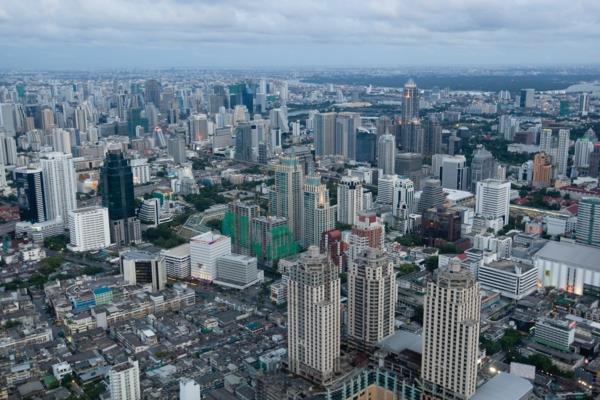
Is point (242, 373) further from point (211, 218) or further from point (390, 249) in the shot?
point (211, 218)

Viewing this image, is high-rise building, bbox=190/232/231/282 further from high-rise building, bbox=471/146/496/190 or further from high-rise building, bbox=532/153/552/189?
high-rise building, bbox=532/153/552/189

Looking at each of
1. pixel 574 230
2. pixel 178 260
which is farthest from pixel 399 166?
pixel 178 260

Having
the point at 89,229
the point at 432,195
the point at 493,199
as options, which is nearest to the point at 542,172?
the point at 493,199

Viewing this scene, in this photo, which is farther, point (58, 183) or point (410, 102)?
point (410, 102)

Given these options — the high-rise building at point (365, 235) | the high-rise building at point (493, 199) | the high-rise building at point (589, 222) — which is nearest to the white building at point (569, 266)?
the high-rise building at point (589, 222)

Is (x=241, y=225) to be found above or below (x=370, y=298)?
below

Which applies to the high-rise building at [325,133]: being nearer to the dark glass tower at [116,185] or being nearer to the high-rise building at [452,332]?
the dark glass tower at [116,185]

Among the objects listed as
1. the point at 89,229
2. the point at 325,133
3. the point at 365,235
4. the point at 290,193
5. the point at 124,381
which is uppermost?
the point at 325,133

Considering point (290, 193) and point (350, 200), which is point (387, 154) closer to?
point (350, 200)

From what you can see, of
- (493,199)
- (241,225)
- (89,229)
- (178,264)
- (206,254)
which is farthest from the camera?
(493,199)
